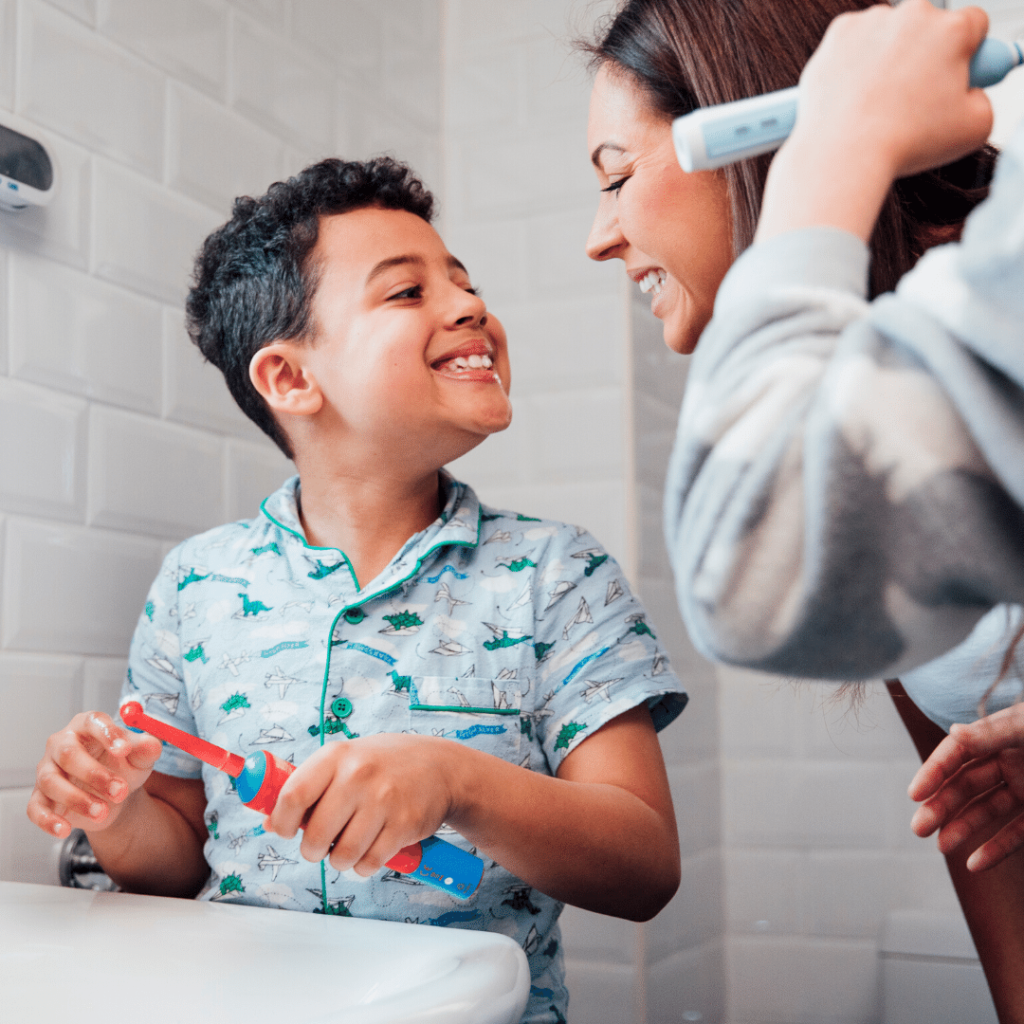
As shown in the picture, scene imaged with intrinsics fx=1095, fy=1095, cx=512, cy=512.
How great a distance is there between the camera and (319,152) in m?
1.46

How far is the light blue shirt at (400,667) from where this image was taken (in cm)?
95

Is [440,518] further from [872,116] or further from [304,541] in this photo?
[872,116]

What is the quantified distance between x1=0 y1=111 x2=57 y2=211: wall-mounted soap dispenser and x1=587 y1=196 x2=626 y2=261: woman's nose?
1.64ft

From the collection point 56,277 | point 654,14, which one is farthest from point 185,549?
point 654,14

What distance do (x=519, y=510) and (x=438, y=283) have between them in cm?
48

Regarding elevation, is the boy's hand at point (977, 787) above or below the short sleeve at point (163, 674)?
below

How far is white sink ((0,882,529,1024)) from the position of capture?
540 millimetres

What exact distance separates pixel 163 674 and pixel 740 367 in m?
0.81

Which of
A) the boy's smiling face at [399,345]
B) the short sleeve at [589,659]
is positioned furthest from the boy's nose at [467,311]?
the short sleeve at [589,659]

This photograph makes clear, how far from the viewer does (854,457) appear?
359 mm

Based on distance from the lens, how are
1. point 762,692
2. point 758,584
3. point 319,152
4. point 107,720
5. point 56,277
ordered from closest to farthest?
point 758,584 → point 107,720 → point 56,277 → point 319,152 → point 762,692

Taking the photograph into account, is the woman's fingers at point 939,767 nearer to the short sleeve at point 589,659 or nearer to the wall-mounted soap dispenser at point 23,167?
the short sleeve at point 589,659

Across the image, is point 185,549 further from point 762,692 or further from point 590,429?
point 762,692

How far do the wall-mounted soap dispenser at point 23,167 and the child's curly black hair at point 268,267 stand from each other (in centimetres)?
21
